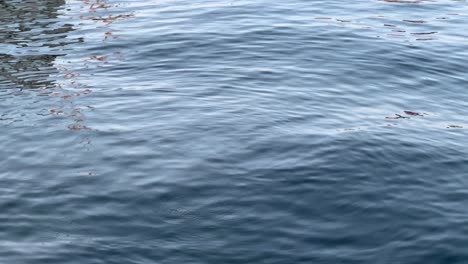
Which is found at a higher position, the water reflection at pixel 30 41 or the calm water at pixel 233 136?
the water reflection at pixel 30 41

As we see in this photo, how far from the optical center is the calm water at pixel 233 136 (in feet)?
29.2

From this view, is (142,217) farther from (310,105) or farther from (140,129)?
(310,105)

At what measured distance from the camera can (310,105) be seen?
13.1 meters

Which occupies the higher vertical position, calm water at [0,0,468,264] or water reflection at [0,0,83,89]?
water reflection at [0,0,83,89]

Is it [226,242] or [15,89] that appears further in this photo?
[15,89]

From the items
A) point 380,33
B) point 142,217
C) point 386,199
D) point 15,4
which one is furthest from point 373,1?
point 142,217

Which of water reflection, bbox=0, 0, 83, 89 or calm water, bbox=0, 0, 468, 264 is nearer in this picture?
calm water, bbox=0, 0, 468, 264

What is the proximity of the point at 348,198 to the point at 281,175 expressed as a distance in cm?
109

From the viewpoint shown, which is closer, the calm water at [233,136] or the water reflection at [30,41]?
the calm water at [233,136]

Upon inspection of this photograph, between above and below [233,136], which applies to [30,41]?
above

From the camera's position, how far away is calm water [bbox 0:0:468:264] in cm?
891

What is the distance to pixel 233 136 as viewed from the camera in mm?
11633

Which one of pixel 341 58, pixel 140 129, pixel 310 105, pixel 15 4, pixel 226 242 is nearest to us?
Answer: pixel 226 242

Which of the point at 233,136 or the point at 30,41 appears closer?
the point at 233,136
